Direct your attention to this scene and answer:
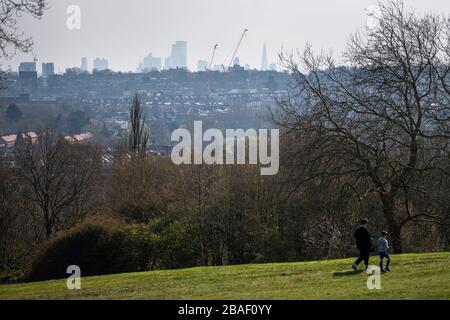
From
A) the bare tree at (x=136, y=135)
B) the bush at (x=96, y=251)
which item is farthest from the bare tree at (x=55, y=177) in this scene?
the bush at (x=96, y=251)

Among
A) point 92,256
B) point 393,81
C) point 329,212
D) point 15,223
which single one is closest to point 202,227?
point 92,256

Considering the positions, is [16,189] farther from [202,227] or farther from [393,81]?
[393,81]

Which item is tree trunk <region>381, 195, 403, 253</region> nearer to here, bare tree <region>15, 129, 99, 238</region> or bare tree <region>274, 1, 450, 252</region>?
bare tree <region>274, 1, 450, 252</region>

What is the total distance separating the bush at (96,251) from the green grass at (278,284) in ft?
37.5

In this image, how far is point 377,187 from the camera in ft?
102

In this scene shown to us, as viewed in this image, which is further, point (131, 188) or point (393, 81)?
point (131, 188)

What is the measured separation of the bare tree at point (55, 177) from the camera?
55.2 metres

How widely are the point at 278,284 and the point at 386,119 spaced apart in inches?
512

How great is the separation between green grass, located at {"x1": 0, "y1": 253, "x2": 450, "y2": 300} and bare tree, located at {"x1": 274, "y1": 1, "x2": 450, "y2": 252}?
6.90 metres

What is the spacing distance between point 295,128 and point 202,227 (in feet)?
35.2

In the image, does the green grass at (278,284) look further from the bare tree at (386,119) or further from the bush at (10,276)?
the bush at (10,276)

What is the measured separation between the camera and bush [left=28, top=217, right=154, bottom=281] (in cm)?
3609

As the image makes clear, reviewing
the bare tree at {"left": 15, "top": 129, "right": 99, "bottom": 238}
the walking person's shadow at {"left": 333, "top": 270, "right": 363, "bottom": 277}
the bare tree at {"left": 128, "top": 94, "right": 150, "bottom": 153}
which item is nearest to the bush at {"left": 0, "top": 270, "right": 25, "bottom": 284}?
the bare tree at {"left": 15, "top": 129, "right": 99, "bottom": 238}
